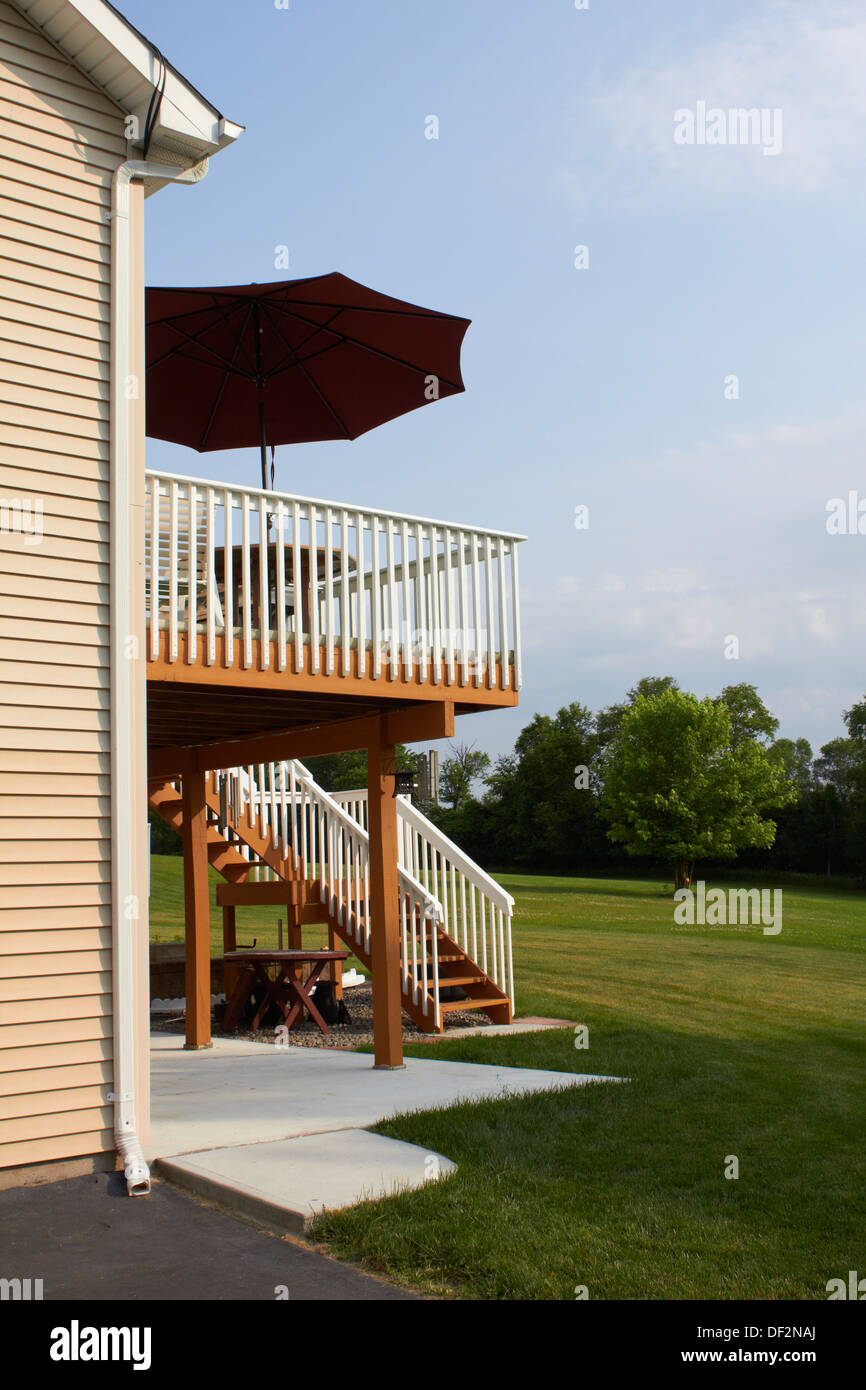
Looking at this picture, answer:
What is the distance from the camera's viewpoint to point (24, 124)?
21.2 feet

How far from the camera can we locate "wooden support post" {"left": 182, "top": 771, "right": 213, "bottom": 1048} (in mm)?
11281

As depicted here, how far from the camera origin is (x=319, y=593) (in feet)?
31.8

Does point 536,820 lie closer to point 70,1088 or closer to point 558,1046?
point 558,1046

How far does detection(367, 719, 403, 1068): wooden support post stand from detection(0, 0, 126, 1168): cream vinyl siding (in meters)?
3.52

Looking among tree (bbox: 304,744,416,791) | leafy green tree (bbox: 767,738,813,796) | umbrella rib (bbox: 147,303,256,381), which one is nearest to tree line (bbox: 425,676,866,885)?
leafy green tree (bbox: 767,738,813,796)

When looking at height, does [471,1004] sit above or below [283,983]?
below

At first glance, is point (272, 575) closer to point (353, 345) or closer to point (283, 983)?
point (353, 345)

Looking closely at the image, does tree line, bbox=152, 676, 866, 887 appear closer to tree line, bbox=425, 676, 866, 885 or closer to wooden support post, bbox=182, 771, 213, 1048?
tree line, bbox=425, 676, 866, 885

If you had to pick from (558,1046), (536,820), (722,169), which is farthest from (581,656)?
(536,820)

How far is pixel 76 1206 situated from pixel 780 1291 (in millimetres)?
3375

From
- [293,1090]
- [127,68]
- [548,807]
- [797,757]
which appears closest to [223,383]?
[127,68]

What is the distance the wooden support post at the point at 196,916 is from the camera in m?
11.3

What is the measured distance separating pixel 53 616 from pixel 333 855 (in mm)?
6680

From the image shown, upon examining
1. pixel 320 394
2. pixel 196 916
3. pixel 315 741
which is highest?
pixel 320 394
